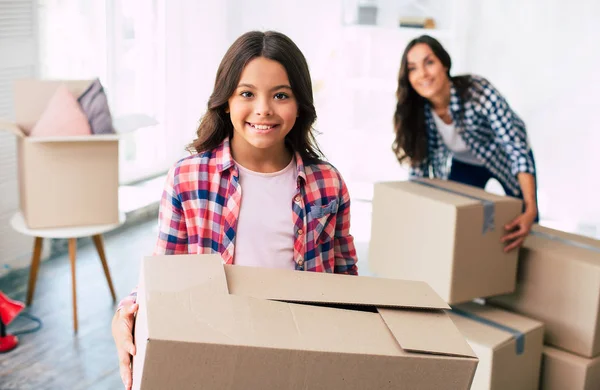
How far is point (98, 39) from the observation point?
4.33 m

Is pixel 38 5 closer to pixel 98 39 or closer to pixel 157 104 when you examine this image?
pixel 98 39

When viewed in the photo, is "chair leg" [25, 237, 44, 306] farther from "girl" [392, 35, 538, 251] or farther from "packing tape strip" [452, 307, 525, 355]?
"packing tape strip" [452, 307, 525, 355]

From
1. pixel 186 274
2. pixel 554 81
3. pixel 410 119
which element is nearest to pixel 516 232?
pixel 410 119

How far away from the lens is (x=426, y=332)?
39.8 inches

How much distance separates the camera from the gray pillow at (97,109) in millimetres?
3068

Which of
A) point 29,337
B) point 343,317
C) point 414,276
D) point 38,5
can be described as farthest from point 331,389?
point 38,5

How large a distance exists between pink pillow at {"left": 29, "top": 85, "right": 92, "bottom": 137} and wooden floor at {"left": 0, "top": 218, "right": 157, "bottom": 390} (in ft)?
2.41

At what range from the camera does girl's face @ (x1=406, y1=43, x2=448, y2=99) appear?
106 inches

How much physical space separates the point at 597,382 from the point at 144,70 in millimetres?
3276

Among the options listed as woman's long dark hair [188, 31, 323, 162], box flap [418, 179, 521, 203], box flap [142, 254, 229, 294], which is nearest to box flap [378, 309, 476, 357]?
box flap [142, 254, 229, 294]

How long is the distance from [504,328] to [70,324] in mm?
1669

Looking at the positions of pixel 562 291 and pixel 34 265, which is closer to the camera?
pixel 562 291

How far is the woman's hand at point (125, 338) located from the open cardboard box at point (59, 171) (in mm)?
1919

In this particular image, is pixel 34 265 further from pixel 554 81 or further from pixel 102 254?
pixel 554 81
